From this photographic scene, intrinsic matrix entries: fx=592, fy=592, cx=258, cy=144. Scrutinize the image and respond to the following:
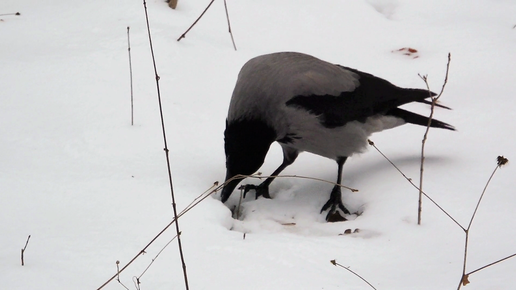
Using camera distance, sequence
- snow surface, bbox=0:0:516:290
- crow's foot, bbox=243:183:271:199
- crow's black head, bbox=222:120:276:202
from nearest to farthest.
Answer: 1. snow surface, bbox=0:0:516:290
2. crow's black head, bbox=222:120:276:202
3. crow's foot, bbox=243:183:271:199

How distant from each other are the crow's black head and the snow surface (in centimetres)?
20

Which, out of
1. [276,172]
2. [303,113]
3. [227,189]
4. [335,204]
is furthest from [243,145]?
[335,204]

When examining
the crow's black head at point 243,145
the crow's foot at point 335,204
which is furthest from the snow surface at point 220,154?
the crow's black head at point 243,145

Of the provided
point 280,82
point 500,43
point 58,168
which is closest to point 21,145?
point 58,168

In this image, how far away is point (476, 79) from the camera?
5.13 metres

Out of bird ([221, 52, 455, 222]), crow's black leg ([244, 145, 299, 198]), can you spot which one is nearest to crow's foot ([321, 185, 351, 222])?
bird ([221, 52, 455, 222])

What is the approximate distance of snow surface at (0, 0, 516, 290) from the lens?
8.63ft

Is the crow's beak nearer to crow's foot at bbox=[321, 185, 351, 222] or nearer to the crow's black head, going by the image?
the crow's black head

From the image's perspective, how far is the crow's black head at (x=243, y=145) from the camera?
3.72 m

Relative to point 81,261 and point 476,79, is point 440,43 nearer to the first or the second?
point 476,79

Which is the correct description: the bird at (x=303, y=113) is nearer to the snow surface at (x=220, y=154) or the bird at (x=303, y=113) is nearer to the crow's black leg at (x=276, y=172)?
the crow's black leg at (x=276, y=172)

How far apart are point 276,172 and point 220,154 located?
42cm

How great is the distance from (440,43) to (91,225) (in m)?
4.15

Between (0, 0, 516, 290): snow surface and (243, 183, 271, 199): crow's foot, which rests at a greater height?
(0, 0, 516, 290): snow surface
